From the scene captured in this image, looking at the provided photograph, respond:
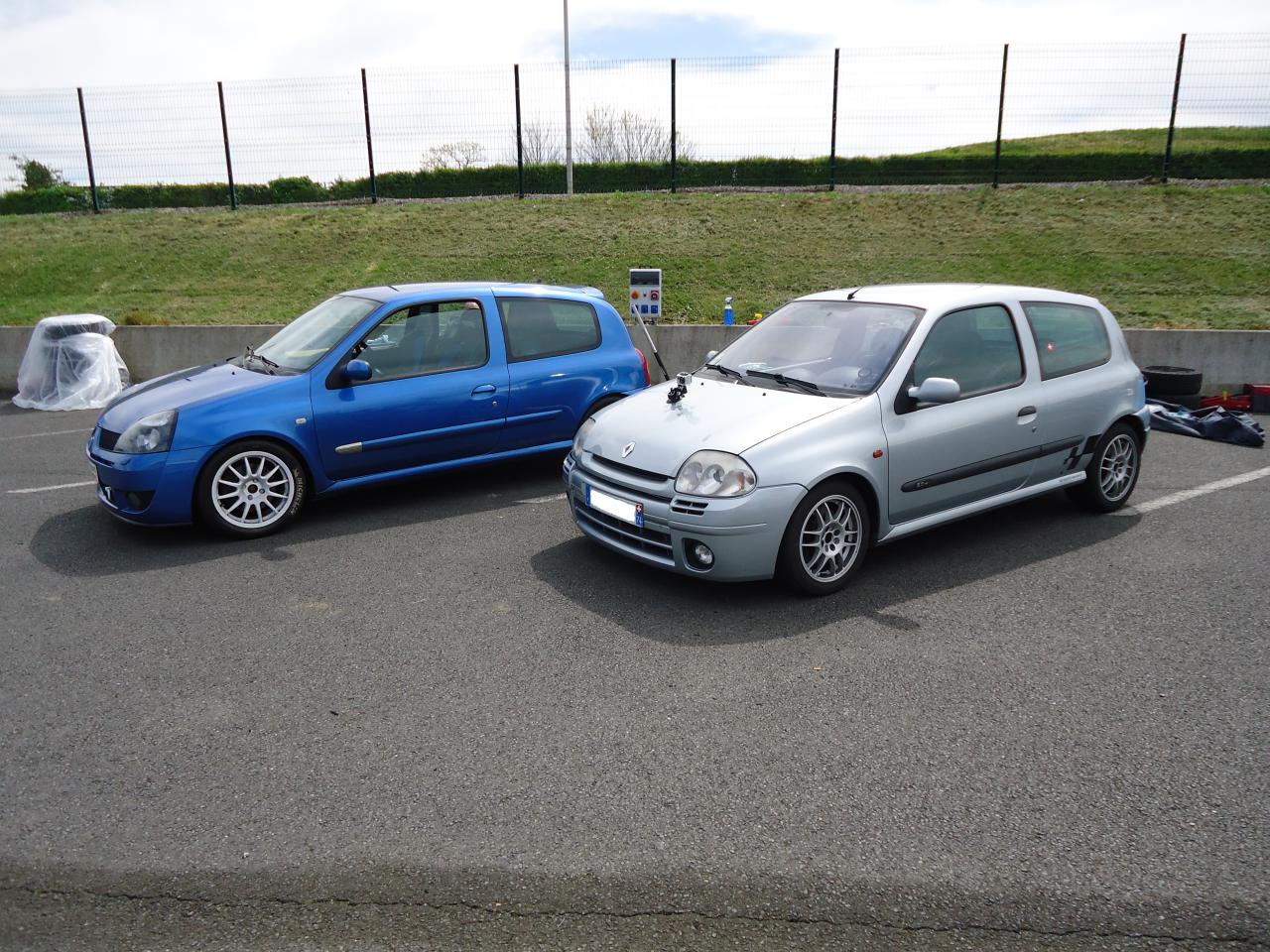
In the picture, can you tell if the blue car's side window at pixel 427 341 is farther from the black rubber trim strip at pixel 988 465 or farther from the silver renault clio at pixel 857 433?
the black rubber trim strip at pixel 988 465

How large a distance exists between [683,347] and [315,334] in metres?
5.69

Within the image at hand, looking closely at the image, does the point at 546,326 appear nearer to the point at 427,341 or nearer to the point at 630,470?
the point at 427,341

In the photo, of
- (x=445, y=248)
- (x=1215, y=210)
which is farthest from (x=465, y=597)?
(x=1215, y=210)

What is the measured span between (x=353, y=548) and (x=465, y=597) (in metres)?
1.23

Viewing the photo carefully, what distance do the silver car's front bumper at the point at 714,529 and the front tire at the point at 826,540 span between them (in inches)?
3.2

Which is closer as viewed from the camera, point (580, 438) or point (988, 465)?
point (988, 465)

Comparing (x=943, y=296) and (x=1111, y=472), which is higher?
(x=943, y=296)

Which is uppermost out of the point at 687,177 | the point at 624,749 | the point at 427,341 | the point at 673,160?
the point at 673,160

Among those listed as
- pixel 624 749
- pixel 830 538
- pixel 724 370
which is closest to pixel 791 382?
pixel 724 370

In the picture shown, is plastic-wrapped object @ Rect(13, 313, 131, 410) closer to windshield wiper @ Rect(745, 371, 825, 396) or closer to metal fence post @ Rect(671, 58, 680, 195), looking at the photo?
windshield wiper @ Rect(745, 371, 825, 396)

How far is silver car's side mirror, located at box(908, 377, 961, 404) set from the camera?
17.2 ft

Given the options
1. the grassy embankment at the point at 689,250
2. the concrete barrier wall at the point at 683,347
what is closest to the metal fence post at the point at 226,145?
the grassy embankment at the point at 689,250

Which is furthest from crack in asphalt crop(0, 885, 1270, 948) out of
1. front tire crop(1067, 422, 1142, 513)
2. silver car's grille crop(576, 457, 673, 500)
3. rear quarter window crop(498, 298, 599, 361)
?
rear quarter window crop(498, 298, 599, 361)

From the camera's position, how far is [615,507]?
5.23 meters
